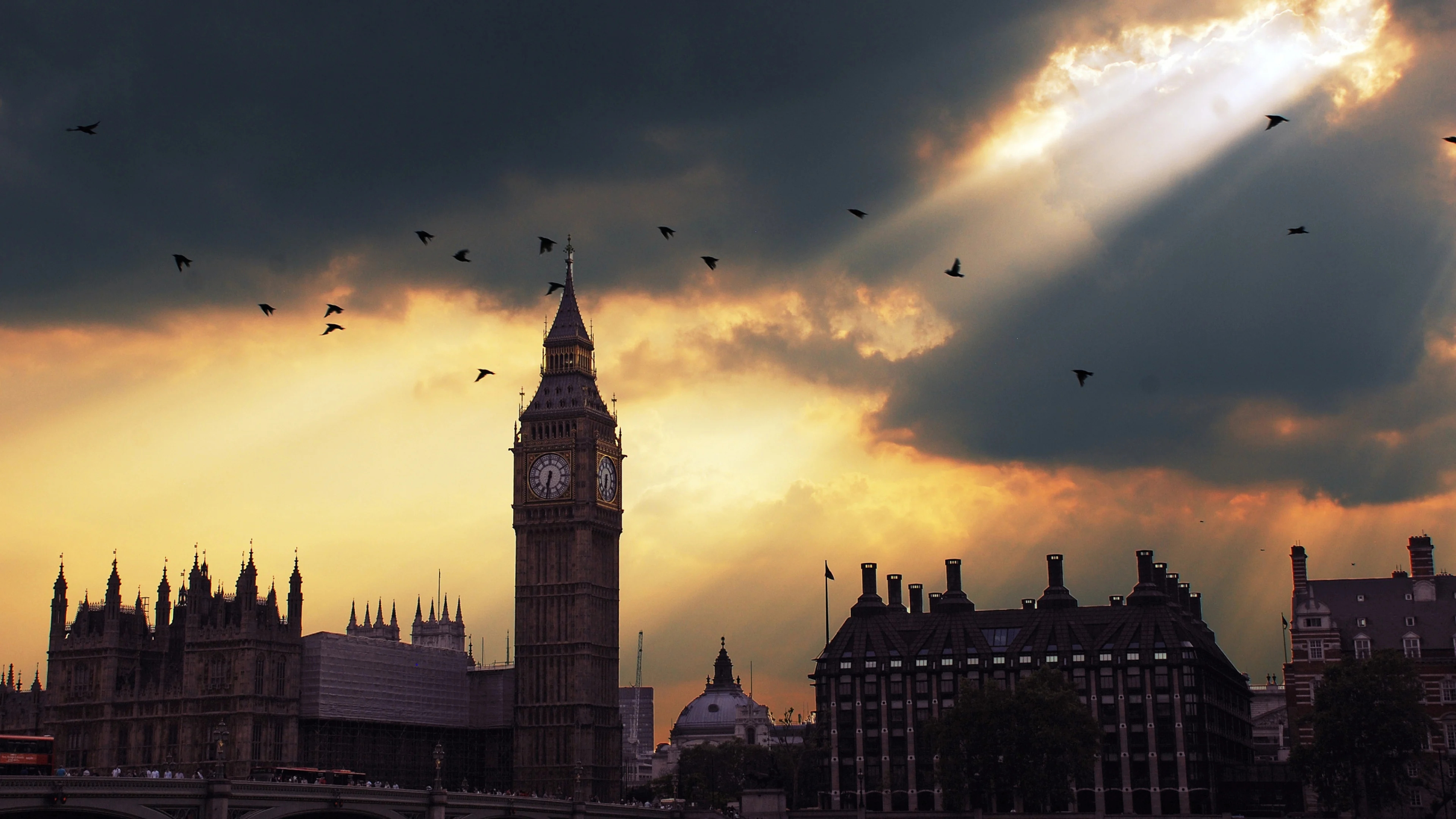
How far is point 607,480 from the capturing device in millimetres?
194750

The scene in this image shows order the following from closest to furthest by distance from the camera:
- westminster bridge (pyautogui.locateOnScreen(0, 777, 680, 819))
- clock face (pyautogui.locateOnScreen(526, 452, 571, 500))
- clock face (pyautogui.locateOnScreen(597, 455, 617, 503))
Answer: westminster bridge (pyautogui.locateOnScreen(0, 777, 680, 819))
clock face (pyautogui.locateOnScreen(526, 452, 571, 500))
clock face (pyautogui.locateOnScreen(597, 455, 617, 503))

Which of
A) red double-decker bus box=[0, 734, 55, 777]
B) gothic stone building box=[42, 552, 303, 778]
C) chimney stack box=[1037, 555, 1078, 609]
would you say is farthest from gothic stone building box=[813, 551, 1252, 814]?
red double-decker bus box=[0, 734, 55, 777]

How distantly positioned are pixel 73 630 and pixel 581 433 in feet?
179

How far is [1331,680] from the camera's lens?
143 meters

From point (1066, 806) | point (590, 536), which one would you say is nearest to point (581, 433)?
point (590, 536)

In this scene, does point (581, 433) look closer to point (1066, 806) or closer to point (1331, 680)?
point (1066, 806)

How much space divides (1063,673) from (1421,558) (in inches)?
1346

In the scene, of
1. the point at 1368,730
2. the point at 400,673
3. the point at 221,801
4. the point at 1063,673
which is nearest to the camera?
the point at 221,801

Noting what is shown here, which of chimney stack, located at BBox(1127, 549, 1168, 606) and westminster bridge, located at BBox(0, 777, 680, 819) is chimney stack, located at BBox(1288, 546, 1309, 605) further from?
westminster bridge, located at BBox(0, 777, 680, 819)

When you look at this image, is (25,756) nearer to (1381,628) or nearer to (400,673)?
(400,673)

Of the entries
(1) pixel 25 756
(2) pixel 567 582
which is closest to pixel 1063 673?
(2) pixel 567 582

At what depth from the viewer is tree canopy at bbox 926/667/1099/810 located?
150125 mm

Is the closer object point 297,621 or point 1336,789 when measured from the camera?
point 1336,789

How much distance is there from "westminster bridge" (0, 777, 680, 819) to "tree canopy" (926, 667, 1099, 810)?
142 feet
